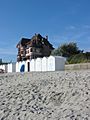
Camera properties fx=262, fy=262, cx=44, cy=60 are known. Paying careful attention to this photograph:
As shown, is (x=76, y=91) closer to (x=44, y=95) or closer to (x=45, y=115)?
(x=44, y=95)

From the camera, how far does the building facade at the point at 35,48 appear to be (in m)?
82.3

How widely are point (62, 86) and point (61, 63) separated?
2633 cm

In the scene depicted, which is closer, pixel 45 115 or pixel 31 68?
pixel 45 115

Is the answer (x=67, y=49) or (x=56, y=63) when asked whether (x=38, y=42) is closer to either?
(x=67, y=49)

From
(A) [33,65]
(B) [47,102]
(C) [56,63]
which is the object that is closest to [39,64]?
(A) [33,65]

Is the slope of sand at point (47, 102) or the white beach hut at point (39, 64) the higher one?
the white beach hut at point (39, 64)

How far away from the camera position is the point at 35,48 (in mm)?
82438

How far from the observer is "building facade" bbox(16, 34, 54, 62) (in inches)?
3241

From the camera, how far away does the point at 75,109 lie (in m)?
6.55

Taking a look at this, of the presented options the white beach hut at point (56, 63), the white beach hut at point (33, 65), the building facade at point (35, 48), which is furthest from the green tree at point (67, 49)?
the white beach hut at point (56, 63)

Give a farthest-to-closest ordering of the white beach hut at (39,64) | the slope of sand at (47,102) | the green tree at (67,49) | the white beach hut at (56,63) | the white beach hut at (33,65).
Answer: the green tree at (67,49) → the white beach hut at (33,65) → the white beach hut at (39,64) → the white beach hut at (56,63) → the slope of sand at (47,102)

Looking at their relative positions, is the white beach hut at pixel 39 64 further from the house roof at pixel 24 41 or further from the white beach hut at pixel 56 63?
the house roof at pixel 24 41

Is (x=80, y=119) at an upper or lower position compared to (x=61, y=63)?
lower

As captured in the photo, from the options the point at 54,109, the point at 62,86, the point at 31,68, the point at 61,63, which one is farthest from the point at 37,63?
the point at 54,109
